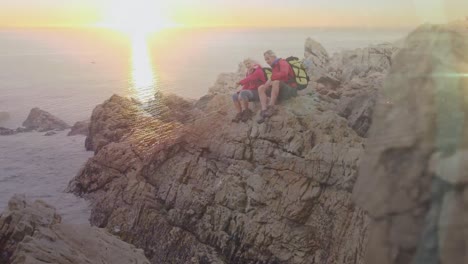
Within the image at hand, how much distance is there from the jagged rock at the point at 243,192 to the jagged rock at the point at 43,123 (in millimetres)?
17508

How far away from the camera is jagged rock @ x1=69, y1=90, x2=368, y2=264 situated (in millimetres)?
12156

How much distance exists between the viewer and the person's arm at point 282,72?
1465 cm

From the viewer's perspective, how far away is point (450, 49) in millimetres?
3527

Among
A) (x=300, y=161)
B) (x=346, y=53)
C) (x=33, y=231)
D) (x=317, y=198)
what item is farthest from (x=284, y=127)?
(x=346, y=53)

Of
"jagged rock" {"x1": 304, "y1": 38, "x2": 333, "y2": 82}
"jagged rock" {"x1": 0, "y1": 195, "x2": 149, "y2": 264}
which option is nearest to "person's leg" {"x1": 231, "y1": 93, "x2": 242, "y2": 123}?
"jagged rock" {"x1": 0, "y1": 195, "x2": 149, "y2": 264}

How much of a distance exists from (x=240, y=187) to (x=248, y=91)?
3558 mm

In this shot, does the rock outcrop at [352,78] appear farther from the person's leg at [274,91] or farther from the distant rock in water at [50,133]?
the distant rock in water at [50,133]

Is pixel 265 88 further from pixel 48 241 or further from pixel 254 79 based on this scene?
pixel 48 241

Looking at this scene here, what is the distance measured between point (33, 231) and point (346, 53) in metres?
18.2

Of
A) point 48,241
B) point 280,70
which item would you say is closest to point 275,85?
point 280,70

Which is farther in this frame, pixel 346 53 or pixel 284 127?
pixel 346 53

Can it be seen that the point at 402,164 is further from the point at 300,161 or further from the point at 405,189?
the point at 300,161

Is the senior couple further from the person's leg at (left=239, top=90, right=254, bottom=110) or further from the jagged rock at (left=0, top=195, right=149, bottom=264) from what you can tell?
the jagged rock at (left=0, top=195, right=149, bottom=264)

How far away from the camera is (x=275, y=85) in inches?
579
